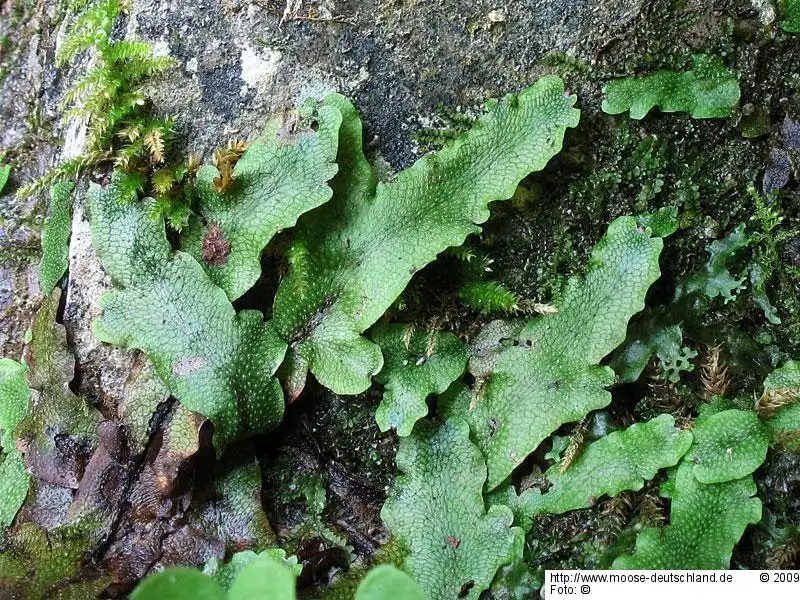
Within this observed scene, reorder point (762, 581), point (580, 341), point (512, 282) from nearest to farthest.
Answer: point (762, 581) < point (580, 341) < point (512, 282)

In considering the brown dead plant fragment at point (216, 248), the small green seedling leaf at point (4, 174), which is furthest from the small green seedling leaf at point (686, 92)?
the small green seedling leaf at point (4, 174)

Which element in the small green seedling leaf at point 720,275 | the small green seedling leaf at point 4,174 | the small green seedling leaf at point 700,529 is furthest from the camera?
the small green seedling leaf at point 4,174

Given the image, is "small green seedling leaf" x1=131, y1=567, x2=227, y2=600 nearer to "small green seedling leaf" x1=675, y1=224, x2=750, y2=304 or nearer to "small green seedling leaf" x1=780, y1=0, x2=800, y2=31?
"small green seedling leaf" x1=675, y1=224, x2=750, y2=304

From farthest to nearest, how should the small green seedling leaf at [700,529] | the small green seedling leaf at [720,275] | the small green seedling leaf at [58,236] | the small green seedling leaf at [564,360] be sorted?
the small green seedling leaf at [58,236], the small green seedling leaf at [720,275], the small green seedling leaf at [564,360], the small green seedling leaf at [700,529]

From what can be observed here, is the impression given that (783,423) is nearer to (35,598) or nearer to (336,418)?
(336,418)

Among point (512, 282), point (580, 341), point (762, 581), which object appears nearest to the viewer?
point (762, 581)

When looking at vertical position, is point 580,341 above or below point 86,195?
below

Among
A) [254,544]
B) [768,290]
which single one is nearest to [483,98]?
[768,290]

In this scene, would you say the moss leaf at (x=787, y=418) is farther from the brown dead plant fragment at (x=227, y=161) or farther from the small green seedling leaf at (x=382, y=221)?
the brown dead plant fragment at (x=227, y=161)
